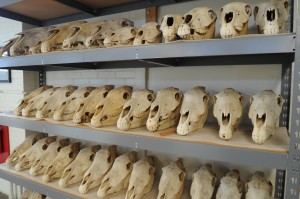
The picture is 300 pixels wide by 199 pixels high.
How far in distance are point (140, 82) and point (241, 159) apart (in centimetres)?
102

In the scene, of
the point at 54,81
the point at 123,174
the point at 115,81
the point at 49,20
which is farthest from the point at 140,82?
the point at 49,20

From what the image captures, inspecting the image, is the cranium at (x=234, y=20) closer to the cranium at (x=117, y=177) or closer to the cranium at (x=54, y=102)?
the cranium at (x=117, y=177)

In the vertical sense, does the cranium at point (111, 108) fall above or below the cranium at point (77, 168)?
above

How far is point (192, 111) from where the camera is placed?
45.9 inches

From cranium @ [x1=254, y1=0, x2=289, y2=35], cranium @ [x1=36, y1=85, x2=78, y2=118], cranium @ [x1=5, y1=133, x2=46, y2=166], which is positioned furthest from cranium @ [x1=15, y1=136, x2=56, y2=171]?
cranium @ [x1=254, y1=0, x2=289, y2=35]

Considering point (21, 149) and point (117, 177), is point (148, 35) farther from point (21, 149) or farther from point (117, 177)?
point (21, 149)

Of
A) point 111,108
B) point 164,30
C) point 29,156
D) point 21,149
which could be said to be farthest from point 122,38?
point 21,149

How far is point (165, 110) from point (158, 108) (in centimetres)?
4

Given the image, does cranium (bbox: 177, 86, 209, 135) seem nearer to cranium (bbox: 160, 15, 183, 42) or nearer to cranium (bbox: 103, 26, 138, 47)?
cranium (bbox: 160, 15, 183, 42)

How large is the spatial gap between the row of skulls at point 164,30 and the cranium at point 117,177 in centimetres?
76

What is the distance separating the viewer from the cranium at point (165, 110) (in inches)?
46.7

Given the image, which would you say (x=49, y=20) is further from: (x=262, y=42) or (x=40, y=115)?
(x=262, y=42)

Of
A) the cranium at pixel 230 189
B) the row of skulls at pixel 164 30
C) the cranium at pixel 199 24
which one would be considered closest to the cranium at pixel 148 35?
the row of skulls at pixel 164 30

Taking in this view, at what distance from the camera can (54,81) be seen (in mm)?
2209
